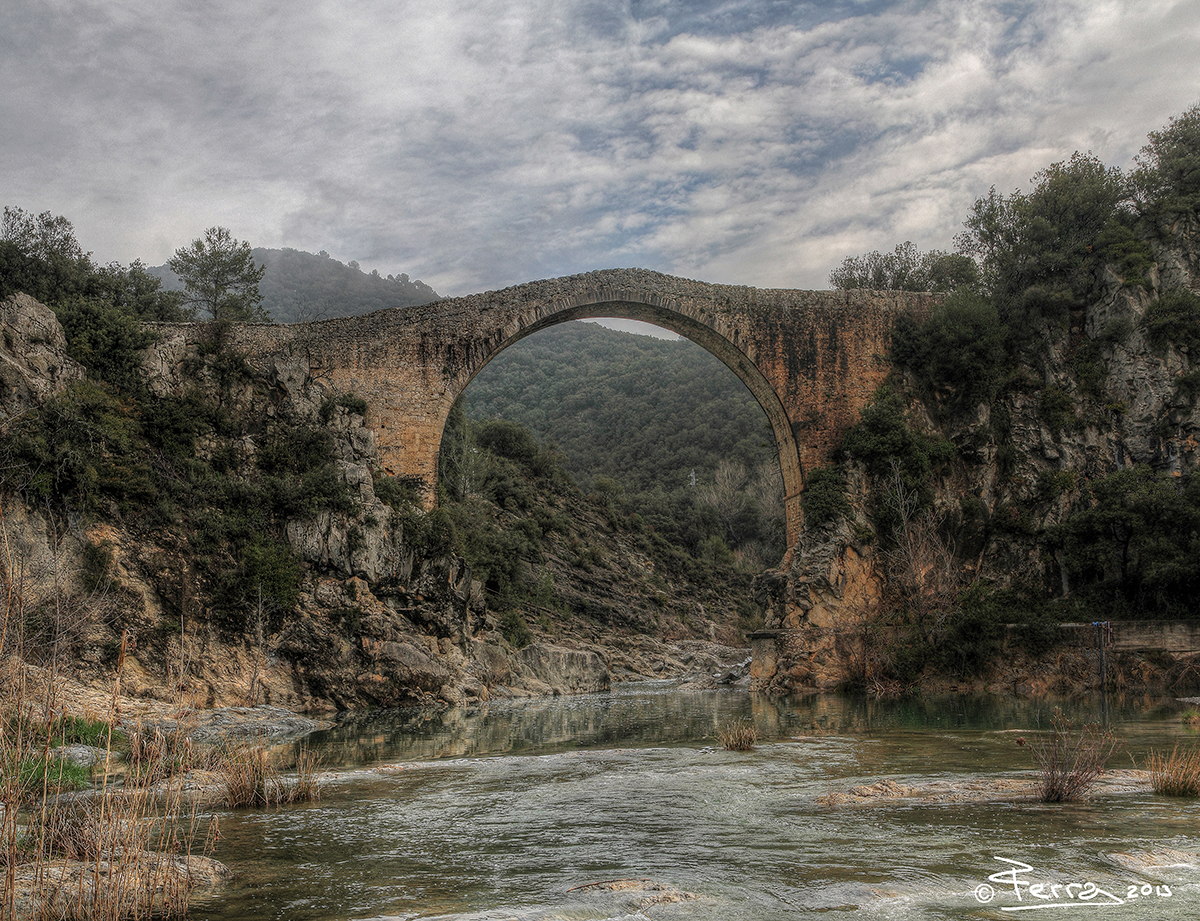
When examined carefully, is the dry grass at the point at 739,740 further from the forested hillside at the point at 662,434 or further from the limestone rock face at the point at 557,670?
the forested hillside at the point at 662,434

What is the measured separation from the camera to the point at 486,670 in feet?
64.5

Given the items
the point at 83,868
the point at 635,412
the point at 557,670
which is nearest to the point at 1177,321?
the point at 557,670

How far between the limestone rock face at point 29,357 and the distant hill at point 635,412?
30.2 meters

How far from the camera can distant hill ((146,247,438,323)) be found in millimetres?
71750

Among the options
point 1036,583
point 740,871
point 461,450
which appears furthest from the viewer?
point 461,450

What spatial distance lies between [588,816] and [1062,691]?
1411cm

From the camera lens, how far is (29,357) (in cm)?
1602

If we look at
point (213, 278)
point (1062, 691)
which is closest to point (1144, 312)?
point (1062, 691)

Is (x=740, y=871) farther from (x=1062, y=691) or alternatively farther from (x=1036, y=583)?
(x=1036, y=583)

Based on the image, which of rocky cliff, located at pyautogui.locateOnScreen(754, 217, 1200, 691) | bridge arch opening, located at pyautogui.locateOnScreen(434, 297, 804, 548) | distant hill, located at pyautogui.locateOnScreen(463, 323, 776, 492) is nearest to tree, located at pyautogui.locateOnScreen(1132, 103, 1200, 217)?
rocky cliff, located at pyautogui.locateOnScreen(754, 217, 1200, 691)

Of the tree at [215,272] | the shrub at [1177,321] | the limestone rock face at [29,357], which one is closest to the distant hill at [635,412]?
the tree at [215,272]

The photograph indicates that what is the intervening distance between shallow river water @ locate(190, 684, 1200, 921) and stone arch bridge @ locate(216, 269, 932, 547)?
10.9 metres

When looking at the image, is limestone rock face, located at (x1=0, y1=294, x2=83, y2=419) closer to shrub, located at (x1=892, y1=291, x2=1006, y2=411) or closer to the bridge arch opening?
the bridge arch opening

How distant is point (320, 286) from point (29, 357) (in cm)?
7209
